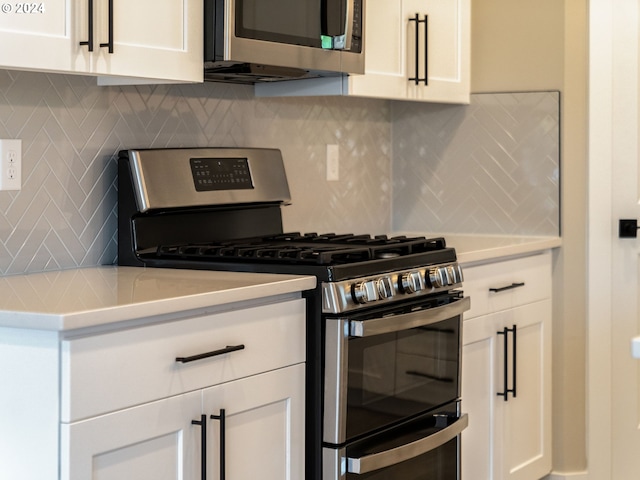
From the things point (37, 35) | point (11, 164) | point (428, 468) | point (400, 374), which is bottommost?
point (428, 468)

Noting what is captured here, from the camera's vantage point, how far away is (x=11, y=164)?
7.33 feet

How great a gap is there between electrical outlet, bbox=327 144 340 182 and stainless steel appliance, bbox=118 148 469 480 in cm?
44

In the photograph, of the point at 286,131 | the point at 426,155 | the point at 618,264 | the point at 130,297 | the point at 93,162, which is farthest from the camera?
the point at 426,155

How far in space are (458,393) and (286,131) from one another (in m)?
1.02

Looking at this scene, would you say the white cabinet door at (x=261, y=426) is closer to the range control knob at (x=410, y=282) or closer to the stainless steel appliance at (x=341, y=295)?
the stainless steel appliance at (x=341, y=295)

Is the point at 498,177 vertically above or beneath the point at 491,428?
above

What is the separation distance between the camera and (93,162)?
8.11ft

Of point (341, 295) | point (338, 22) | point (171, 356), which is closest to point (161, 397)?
point (171, 356)

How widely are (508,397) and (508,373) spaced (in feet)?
0.27

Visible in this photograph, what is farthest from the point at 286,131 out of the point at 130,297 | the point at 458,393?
the point at 130,297

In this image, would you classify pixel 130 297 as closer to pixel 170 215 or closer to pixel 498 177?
pixel 170 215

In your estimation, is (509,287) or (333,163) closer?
(509,287)

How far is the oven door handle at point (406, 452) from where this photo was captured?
222 cm

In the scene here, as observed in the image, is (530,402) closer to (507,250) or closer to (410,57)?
(507,250)
